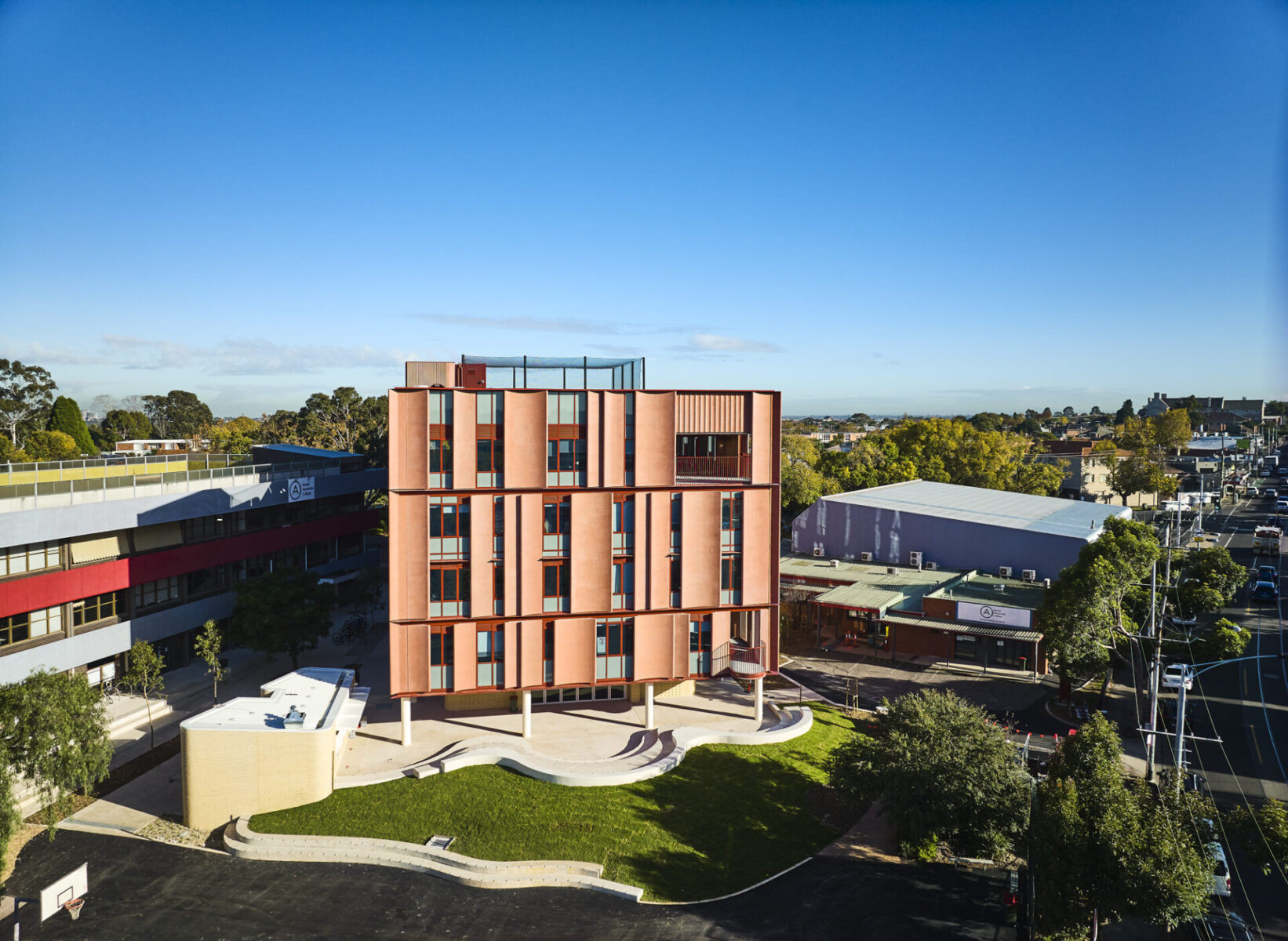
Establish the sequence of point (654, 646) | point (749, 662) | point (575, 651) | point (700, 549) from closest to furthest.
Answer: point (575, 651)
point (654, 646)
point (700, 549)
point (749, 662)

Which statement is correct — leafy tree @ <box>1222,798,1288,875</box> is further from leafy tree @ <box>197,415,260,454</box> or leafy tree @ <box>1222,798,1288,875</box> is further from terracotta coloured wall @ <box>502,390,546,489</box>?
leafy tree @ <box>197,415,260,454</box>

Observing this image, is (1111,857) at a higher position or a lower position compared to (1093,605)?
lower

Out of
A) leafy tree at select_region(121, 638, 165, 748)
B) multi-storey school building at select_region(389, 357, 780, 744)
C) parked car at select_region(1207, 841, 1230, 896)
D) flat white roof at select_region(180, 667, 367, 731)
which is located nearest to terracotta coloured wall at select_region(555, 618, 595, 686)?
multi-storey school building at select_region(389, 357, 780, 744)

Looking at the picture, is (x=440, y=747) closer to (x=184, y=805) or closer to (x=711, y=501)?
(x=184, y=805)

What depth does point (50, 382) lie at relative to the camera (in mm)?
103625

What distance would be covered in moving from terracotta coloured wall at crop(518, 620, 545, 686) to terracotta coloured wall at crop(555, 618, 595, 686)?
2.86 feet

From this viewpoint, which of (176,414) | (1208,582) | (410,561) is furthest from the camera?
(176,414)

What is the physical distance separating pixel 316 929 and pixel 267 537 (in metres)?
34.2

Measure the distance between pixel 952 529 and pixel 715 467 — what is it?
30.4m

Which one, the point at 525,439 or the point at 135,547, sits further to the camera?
the point at 135,547

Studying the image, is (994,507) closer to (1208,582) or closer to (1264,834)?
(1208,582)

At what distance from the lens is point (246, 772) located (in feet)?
94.5

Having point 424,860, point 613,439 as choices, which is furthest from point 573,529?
point 424,860

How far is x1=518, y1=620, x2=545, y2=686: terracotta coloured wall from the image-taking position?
34.1 metres
